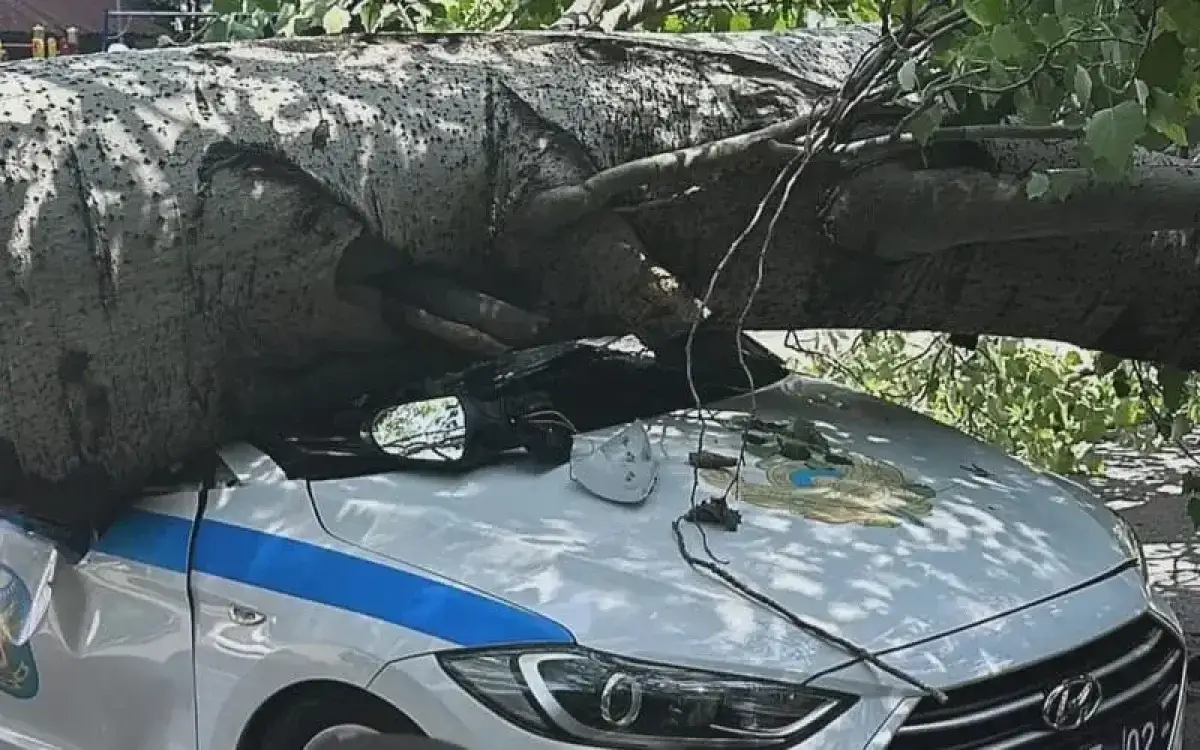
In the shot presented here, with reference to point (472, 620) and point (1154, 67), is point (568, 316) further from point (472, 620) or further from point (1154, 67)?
point (1154, 67)

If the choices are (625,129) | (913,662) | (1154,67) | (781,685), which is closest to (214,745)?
(781,685)

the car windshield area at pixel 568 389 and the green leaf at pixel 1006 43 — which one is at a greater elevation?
the green leaf at pixel 1006 43

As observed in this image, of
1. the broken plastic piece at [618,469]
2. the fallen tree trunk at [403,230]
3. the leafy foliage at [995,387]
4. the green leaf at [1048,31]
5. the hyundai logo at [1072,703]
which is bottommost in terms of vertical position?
the leafy foliage at [995,387]

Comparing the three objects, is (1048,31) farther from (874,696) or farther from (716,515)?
(874,696)

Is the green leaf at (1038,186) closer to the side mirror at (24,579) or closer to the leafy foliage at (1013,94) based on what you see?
the leafy foliage at (1013,94)

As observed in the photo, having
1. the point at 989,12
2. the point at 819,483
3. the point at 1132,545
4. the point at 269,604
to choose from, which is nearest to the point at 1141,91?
the point at 989,12

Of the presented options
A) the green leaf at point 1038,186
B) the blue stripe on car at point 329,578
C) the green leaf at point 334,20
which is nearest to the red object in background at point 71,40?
the green leaf at point 334,20

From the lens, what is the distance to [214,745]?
115 inches

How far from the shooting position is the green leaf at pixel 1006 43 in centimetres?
260

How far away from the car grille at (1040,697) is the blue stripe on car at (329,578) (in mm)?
609

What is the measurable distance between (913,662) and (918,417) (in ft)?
4.09

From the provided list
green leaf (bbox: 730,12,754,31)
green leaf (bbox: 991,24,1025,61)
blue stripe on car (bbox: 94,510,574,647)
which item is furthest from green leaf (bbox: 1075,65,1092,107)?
green leaf (bbox: 730,12,754,31)

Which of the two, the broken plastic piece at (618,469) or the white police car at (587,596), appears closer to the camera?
the white police car at (587,596)

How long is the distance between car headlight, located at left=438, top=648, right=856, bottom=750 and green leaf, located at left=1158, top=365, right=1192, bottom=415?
2289 millimetres
